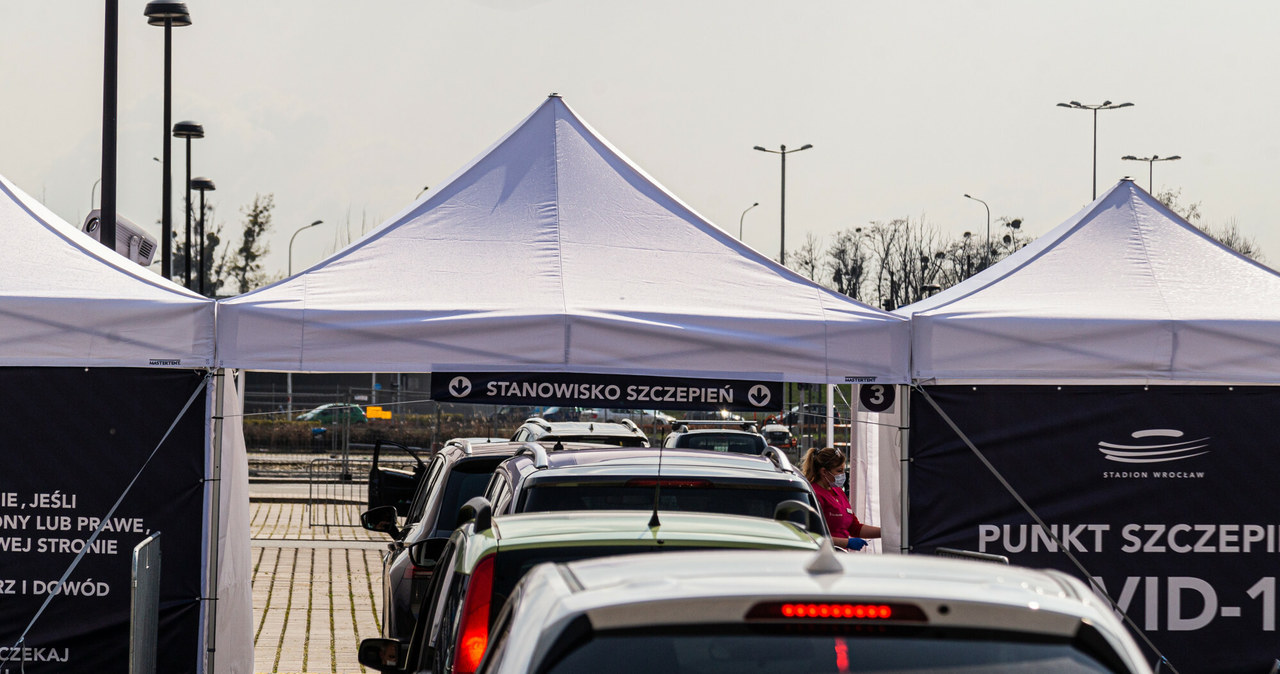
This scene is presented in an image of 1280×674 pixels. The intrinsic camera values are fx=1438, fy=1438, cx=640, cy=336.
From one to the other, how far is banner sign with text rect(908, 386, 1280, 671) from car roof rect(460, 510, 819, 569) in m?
3.90

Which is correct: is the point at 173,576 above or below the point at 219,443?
below

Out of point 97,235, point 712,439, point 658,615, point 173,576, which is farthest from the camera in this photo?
point 712,439

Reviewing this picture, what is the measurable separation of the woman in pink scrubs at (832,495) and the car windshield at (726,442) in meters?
15.9

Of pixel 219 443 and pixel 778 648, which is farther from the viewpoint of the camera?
pixel 219 443

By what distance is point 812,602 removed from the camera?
8.35ft

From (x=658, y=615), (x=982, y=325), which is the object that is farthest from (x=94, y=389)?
(x=658, y=615)

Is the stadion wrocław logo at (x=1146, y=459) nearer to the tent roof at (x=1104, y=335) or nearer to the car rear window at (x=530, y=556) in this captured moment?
the tent roof at (x=1104, y=335)

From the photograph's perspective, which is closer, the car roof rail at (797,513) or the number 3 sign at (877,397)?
the car roof rail at (797,513)

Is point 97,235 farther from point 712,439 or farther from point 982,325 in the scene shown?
point 712,439

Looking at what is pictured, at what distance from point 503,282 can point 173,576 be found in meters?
2.55

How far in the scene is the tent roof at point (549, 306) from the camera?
8.07 m

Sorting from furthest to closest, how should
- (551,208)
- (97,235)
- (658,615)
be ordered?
1. (97,235)
2. (551,208)
3. (658,615)

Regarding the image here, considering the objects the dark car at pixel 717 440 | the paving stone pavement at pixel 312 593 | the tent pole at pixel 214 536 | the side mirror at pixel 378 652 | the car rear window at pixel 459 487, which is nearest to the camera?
the side mirror at pixel 378 652

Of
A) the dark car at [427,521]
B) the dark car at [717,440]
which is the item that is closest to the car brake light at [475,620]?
the dark car at [427,521]
